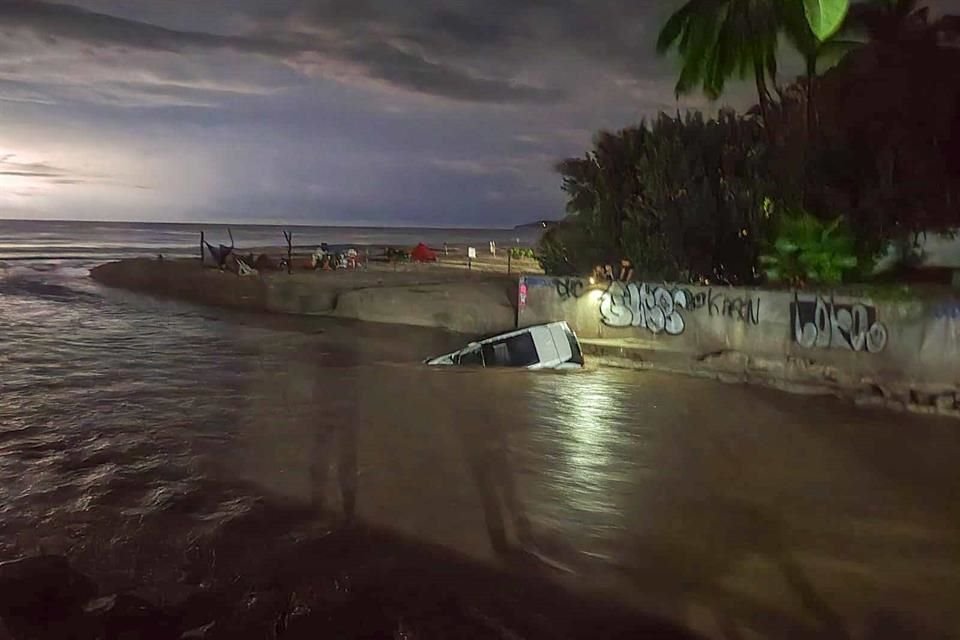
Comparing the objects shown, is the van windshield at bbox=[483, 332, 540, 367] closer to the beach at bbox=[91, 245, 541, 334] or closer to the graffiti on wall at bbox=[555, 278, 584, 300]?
the graffiti on wall at bbox=[555, 278, 584, 300]

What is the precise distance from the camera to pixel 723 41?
967 inches

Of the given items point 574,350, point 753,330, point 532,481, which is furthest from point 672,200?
point 532,481

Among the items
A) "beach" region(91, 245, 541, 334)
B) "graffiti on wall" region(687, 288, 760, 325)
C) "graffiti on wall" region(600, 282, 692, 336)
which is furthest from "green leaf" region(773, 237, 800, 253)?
"beach" region(91, 245, 541, 334)

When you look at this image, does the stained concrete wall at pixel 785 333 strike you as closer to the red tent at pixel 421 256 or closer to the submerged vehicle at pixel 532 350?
the submerged vehicle at pixel 532 350

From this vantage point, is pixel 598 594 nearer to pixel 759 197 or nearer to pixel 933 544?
pixel 933 544

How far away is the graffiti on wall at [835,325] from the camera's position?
1528cm

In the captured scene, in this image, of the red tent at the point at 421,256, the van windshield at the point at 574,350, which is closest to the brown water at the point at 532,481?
the van windshield at the point at 574,350

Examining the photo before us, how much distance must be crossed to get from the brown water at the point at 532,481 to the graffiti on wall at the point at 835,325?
144cm

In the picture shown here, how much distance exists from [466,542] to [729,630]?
2670 millimetres

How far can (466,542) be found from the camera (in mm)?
8117

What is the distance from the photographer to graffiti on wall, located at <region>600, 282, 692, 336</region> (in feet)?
61.4

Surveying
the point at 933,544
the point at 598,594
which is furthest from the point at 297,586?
the point at 933,544

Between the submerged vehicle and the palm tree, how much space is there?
10.3 metres

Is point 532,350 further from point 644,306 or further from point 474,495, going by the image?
point 474,495
